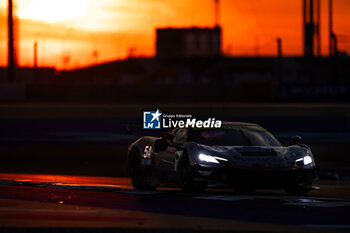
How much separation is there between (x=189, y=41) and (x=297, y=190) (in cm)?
11525

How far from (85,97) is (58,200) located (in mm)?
71978

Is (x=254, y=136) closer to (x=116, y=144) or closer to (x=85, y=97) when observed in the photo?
(x=116, y=144)

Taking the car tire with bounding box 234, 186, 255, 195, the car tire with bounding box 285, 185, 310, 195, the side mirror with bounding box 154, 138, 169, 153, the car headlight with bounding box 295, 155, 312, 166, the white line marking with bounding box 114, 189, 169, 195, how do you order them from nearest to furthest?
1. the car tire with bounding box 234, 186, 255, 195
2. the car headlight with bounding box 295, 155, 312, 166
3. the car tire with bounding box 285, 185, 310, 195
4. the white line marking with bounding box 114, 189, 169, 195
5. the side mirror with bounding box 154, 138, 169, 153

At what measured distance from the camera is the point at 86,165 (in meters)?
22.4

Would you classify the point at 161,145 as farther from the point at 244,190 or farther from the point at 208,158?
the point at 244,190

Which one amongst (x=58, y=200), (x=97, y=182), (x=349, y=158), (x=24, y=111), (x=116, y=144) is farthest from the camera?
(x=24, y=111)

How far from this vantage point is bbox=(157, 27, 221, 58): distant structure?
420 feet

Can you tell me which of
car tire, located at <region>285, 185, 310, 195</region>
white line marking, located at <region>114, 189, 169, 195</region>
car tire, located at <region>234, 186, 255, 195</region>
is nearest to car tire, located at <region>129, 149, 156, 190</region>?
white line marking, located at <region>114, 189, 169, 195</region>

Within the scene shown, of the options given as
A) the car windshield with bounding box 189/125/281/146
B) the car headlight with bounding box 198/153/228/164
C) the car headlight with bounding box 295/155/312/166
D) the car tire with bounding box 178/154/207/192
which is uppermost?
the car windshield with bounding box 189/125/281/146

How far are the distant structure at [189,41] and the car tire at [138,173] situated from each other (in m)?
111

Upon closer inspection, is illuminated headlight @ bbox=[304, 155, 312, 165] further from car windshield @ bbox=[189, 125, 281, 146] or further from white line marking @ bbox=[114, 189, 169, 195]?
white line marking @ bbox=[114, 189, 169, 195]

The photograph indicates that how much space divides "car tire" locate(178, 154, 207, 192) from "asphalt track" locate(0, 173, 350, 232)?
11 centimetres

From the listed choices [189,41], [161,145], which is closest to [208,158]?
[161,145]

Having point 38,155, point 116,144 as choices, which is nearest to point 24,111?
point 116,144
